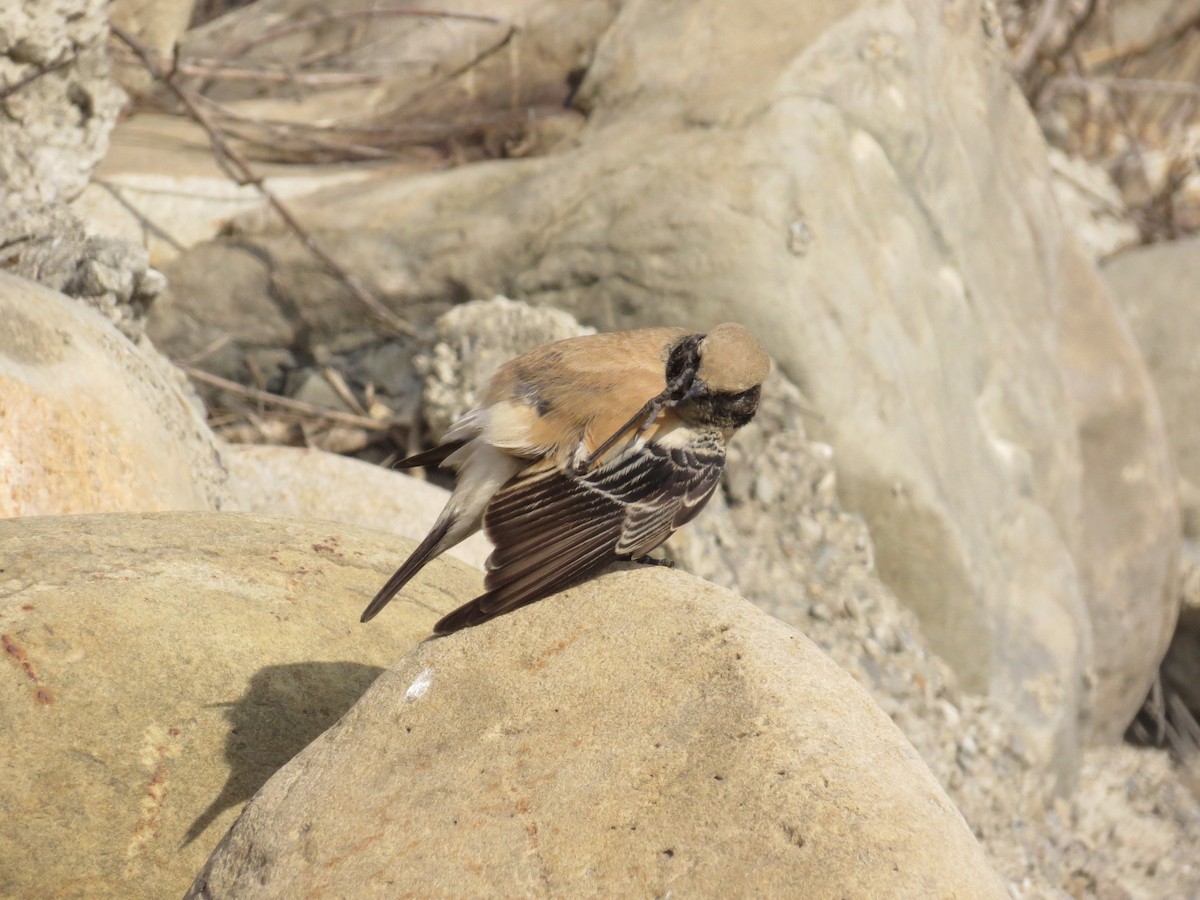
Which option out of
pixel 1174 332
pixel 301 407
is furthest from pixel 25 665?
pixel 1174 332

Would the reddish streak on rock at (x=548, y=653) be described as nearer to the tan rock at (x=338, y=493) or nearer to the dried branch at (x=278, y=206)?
the tan rock at (x=338, y=493)

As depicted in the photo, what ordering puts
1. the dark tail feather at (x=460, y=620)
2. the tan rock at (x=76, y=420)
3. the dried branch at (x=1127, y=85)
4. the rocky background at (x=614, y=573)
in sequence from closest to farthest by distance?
the rocky background at (x=614, y=573), the dark tail feather at (x=460, y=620), the tan rock at (x=76, y=420), the dried branch at (x=1127, y=85)

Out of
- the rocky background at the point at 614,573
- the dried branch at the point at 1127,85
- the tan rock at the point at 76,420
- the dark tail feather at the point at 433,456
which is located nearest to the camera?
the rocky background at the point at 614,573

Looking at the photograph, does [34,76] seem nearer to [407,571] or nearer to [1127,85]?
[407,571]

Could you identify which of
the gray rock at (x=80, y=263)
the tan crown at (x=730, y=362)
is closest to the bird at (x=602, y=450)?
the tan crown at (x=730, y=362)

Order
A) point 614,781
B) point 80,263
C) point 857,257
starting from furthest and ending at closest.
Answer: point 857,257 < point 80,263 < point 614,781

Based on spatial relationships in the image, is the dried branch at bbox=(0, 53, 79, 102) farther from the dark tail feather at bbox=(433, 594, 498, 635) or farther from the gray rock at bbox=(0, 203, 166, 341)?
the dark tail feather at bbox=(433, 594, 498, 635)
